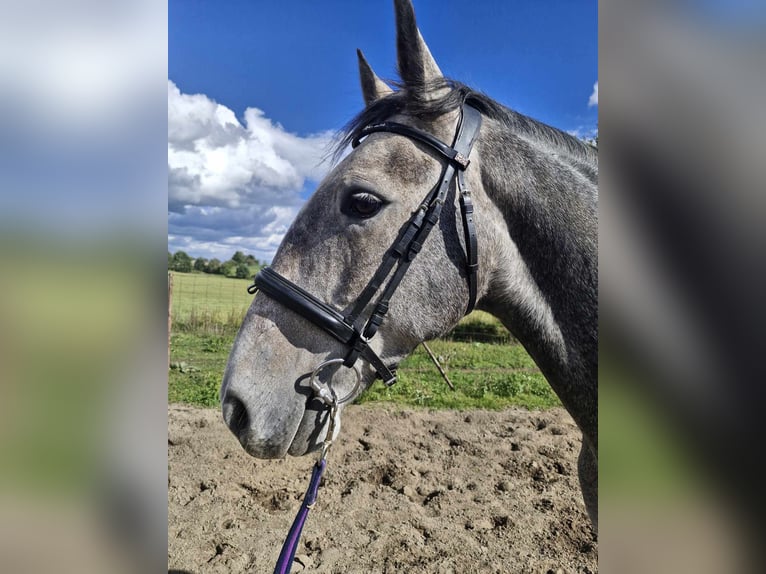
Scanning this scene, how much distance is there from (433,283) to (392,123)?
2.26 feet

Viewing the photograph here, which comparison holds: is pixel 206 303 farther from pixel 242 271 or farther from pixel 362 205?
pixel 362 205

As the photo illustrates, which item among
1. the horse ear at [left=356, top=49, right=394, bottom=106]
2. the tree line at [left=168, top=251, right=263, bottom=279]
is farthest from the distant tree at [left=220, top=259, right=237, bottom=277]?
the horse ear at [left=356, top=49, right=394, bottom=106]

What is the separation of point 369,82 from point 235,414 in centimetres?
190

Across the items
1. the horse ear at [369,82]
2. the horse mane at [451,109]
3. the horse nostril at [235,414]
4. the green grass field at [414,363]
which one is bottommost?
the green grass field at [414,363]

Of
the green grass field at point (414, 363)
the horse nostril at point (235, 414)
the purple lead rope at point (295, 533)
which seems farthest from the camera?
the green grass field at point (414, 363)

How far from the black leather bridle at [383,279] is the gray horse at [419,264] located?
3 cm

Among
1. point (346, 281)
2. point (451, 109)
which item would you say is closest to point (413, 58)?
point (451, 109)

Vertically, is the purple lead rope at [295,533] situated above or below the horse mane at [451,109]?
below

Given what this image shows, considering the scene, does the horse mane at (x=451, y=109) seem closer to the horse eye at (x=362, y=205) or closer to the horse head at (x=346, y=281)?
the horse head at (x=346, y=281)

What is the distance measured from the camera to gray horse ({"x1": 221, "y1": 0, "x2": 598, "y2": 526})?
1617 millimetres

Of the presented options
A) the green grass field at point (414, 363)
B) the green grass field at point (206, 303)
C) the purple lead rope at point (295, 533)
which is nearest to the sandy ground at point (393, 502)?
the green grass field at point (414, 363)

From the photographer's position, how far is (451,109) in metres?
1.79

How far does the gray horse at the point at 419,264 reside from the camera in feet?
5.31
